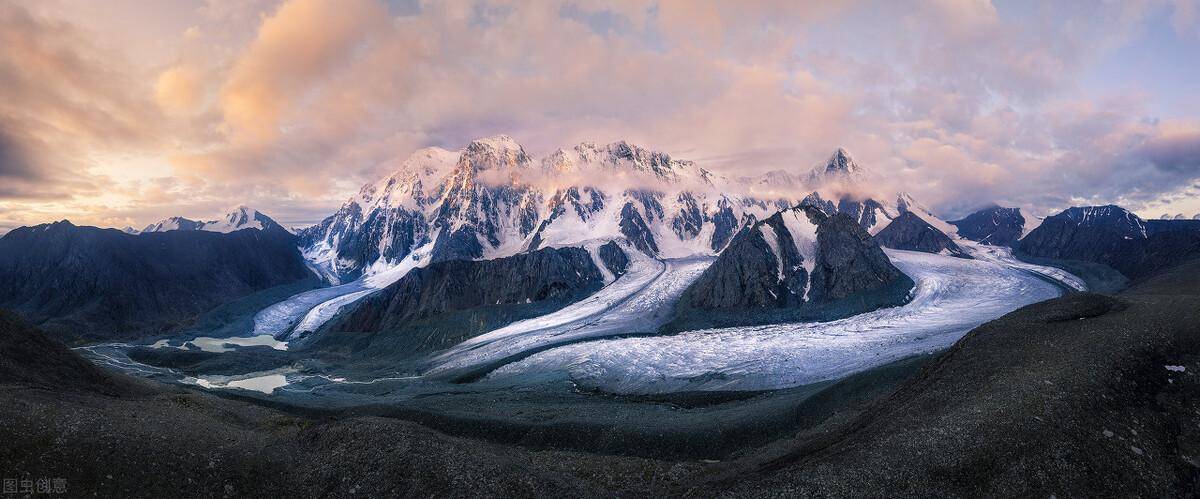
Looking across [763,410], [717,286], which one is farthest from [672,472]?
[717,286]

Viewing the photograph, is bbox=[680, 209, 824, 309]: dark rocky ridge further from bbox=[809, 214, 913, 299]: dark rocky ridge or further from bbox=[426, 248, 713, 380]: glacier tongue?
bbox=[426, 248, 713, 380]: glacier tongue

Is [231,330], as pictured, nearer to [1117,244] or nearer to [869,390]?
[869,390]

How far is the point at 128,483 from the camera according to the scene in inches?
698

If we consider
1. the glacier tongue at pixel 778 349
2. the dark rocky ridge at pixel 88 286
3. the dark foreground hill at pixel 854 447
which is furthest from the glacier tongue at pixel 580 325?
the dark rocky ridge at pixel 88 286

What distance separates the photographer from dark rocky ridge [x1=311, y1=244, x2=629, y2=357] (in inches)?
4493

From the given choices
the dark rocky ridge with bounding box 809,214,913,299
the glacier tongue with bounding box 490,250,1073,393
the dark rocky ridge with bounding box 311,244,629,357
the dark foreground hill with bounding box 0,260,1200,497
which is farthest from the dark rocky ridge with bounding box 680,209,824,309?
the dark foreground hill with bounding box 0,260,1200,497

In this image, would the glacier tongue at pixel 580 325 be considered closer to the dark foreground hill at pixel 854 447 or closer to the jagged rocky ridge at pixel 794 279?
the jagged rocky ridge at pixel 794 279

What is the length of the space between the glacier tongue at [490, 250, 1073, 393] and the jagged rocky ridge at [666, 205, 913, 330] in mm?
8094

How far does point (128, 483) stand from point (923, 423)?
31014 mm

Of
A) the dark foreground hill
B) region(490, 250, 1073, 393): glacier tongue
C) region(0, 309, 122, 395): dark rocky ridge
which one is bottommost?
region(490, 250, 1073, 393): glacier tongue

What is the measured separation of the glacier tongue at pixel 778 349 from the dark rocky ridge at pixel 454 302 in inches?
1924

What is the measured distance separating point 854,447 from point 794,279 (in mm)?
100599

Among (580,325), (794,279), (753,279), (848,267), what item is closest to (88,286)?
(580,325)

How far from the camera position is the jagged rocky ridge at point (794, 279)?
101 meters
